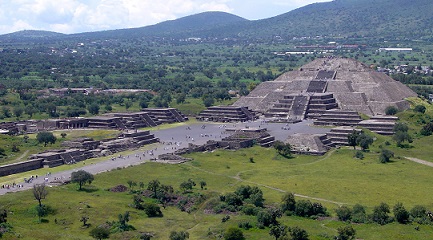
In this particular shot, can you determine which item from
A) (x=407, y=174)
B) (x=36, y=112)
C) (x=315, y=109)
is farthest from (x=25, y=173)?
(x=315, y=109)

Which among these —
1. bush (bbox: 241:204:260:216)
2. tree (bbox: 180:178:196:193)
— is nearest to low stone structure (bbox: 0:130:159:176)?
tree (bbox: 180:178:196:193)

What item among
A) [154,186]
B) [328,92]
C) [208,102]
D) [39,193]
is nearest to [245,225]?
[154,186]

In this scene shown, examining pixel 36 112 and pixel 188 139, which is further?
pixel 36 112

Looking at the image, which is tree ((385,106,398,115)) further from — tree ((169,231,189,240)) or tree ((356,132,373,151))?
tree ((169,231,189,240))

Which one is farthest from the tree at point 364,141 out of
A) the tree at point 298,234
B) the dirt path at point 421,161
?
the tree at point 298,234

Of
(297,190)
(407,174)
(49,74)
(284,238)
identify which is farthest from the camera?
(49,74)

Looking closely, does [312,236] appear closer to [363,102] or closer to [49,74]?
[363,102]

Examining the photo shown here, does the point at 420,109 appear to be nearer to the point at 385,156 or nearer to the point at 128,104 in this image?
the point at 385,156
